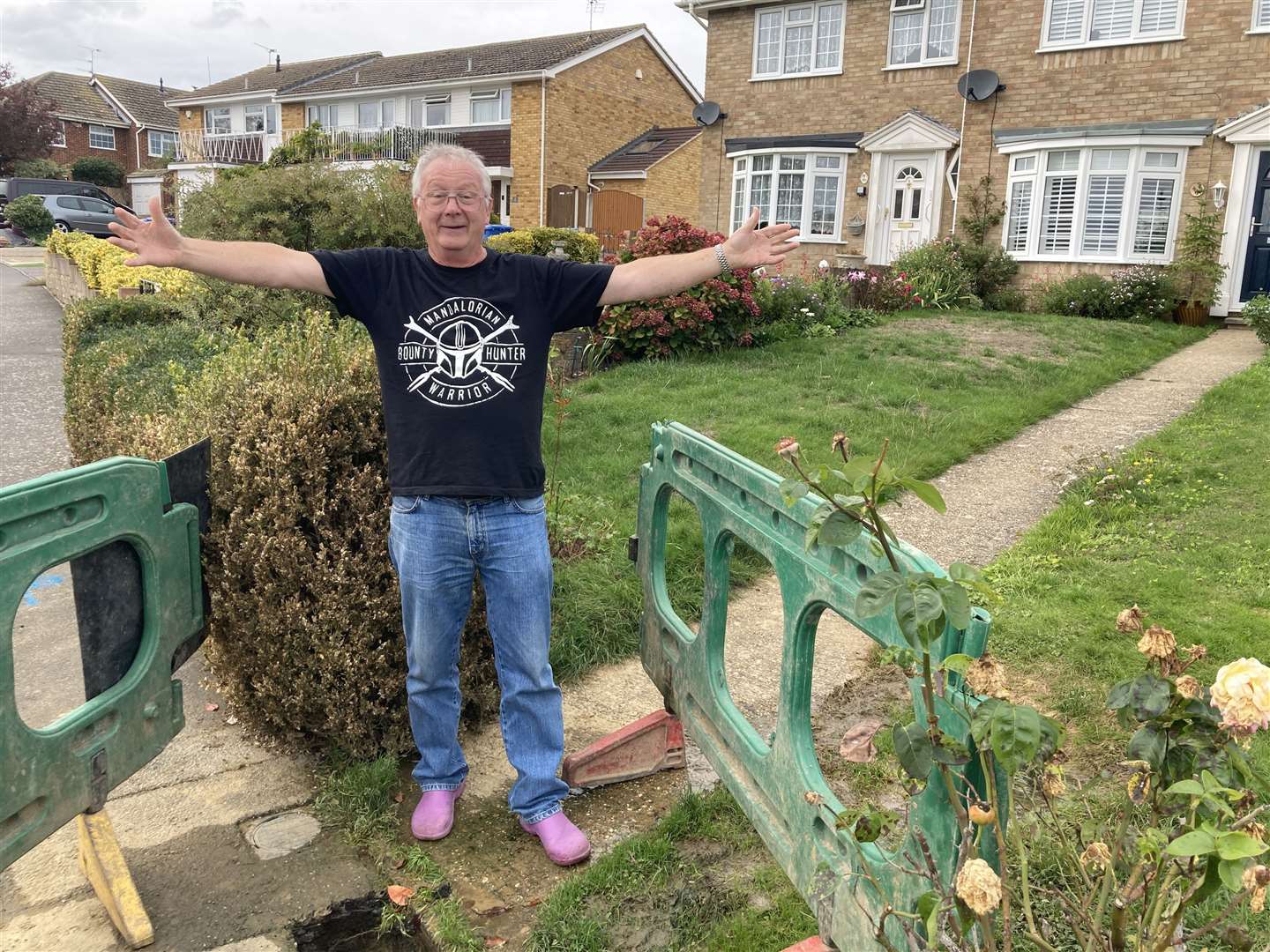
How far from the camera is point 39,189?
34.9m

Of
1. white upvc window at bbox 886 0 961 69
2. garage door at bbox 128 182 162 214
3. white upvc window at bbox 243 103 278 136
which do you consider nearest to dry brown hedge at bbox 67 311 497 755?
white upvc window at bbox 886 0 961 69

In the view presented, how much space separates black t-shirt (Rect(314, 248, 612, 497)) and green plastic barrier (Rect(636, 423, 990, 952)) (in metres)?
0.53

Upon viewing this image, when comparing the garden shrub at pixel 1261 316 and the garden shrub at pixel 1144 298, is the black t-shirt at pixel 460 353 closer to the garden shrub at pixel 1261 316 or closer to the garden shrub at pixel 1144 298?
the garden shrub at pixel 1261 316

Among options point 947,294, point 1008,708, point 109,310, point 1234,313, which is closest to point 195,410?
point 1008,708

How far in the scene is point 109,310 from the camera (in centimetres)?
866

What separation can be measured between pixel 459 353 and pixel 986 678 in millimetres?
1833

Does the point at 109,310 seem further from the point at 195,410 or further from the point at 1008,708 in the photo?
the point at 1008,708

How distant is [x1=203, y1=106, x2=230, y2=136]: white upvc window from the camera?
1698 inches

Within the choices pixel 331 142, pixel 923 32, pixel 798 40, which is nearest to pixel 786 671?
pixel 923 32

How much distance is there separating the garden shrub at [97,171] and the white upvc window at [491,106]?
23460mm

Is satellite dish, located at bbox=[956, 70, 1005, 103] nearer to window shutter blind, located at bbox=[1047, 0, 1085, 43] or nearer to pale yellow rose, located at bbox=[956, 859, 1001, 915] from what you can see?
window shutter blind, located at bbox=[1047, 0, 1085, 43]

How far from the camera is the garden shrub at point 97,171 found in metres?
46.6

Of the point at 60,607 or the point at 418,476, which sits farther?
the point at 60,607

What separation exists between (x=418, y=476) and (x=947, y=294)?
1521cm
